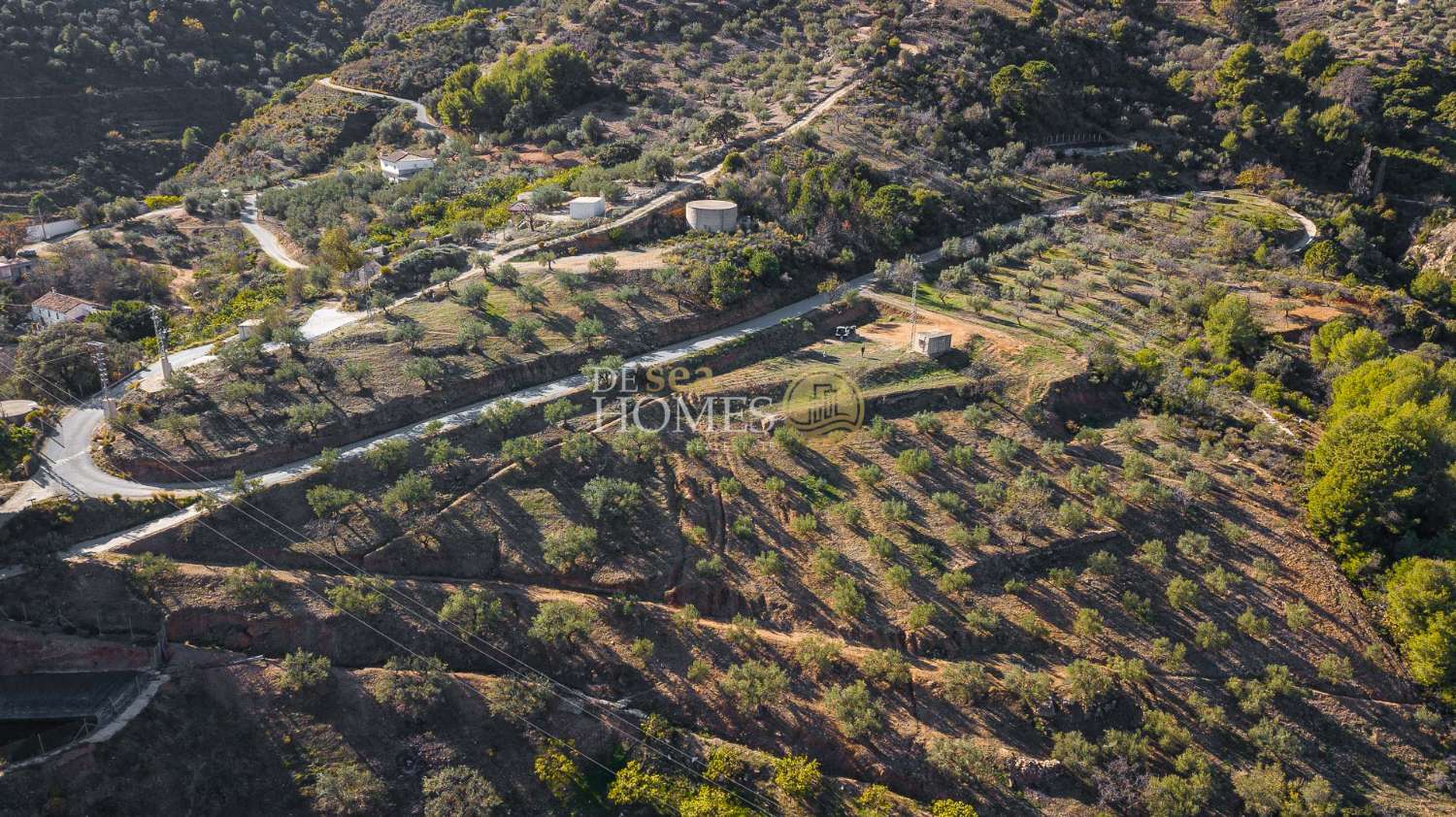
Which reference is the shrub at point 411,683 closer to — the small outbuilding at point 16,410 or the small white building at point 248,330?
the small outbuilding at point 16,410

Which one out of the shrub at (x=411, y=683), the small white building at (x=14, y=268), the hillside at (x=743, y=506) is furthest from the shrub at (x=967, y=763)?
the small white building at (x=14, y=268)

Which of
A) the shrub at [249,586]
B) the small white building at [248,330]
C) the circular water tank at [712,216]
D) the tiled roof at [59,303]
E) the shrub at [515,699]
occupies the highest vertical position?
the circular water tank at [712,216]

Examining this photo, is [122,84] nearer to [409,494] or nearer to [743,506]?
[409,494]

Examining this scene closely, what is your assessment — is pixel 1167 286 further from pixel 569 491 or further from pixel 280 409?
pixel 280 409

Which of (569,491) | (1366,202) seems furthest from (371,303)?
(1366,202)

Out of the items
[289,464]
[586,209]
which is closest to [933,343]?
[586,209]

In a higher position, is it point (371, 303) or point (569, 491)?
point (371, 303)
